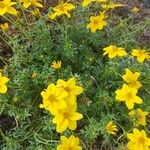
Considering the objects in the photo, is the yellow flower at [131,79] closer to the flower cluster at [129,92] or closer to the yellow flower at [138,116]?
the flower cluster at [129,92]

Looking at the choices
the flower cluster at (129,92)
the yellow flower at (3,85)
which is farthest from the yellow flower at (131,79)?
the yellow flower at (3,85)

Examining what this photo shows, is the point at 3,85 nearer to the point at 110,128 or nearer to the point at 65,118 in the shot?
the point at 65,118

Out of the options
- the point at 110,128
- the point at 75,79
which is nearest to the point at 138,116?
the point at 110,128

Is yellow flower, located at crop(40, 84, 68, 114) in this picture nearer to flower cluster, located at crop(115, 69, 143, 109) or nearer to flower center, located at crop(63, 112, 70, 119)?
flower center, located at crop(63, 112, 70, 119)

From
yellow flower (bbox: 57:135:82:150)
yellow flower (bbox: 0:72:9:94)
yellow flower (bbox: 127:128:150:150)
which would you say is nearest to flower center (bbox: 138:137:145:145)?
yellow flower (bbox: 127:128:150:150)

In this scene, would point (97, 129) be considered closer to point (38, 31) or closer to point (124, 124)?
point (124, 124)

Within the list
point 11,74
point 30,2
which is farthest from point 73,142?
point 30,2

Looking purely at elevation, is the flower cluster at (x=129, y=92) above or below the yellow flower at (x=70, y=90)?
below
